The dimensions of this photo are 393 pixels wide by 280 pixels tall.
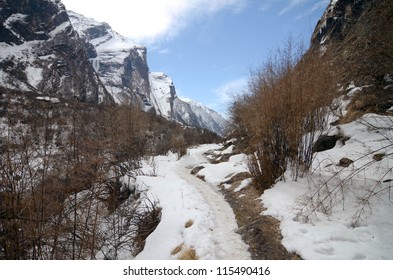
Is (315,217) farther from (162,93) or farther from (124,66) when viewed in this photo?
(162,93)

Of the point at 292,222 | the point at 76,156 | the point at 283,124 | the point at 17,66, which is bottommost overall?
the point at 292,222

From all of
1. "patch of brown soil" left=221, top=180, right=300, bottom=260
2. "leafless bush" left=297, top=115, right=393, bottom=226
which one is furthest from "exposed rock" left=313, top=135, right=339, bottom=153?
"patch of brown soil" left=221, top=180, right=300, bottom=260

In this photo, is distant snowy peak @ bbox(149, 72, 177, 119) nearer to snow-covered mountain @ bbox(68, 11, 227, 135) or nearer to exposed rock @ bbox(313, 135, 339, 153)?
snow-covered mountain @ bbox(68, 11, 227, 135)

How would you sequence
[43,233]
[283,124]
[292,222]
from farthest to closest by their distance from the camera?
[283,124] < [292,222] < [43,233]

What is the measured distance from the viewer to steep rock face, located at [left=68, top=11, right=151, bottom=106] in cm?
12825

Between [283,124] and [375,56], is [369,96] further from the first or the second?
[375,56]

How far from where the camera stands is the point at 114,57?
A: 145500 millimetres

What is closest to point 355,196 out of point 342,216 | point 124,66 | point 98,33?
point 342,216

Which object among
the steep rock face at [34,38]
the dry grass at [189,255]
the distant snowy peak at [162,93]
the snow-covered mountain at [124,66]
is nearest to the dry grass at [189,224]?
the dry grass at [189,255]

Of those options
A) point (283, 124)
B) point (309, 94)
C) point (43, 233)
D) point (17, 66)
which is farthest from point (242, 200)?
point (17, 66)

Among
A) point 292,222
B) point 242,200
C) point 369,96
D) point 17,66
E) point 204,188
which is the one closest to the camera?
point 292,222

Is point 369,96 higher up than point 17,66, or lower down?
lower down
